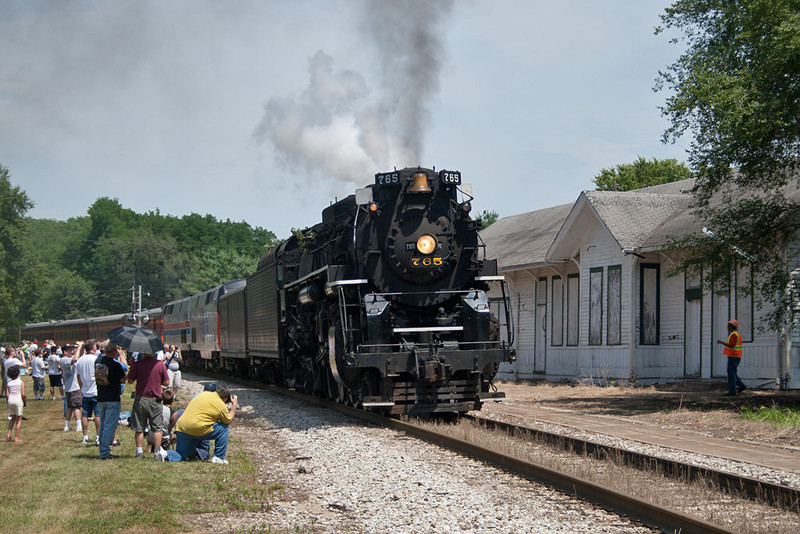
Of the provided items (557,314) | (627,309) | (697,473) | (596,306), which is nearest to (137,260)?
(557,314)

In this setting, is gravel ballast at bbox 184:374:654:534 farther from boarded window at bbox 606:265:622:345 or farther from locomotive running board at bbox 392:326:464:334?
boarded window at bbox 606:265:622:345

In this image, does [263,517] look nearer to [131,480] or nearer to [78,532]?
[78,532]

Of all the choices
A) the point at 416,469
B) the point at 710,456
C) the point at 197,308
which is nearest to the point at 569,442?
the point at 710,456

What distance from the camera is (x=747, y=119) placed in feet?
52.0

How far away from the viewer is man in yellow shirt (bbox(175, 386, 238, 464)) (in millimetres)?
11055

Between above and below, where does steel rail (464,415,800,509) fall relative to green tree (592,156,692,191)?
below

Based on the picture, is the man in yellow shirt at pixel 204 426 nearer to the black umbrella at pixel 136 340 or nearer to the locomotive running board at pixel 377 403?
the black umbrella at pixel 136 340

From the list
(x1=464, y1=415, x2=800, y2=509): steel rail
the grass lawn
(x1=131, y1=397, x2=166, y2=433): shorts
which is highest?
(x1=131, y1=397, x2=166, y2=433): shorts

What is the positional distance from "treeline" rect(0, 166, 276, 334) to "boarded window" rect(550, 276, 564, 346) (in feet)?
184

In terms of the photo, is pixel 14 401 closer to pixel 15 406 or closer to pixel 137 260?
pixel 15 406

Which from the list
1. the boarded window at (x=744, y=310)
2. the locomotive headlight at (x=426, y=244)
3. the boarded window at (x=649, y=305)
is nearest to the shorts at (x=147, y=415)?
the locomotive headlight at (x=426, y=244)

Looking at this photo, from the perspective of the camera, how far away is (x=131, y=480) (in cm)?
957

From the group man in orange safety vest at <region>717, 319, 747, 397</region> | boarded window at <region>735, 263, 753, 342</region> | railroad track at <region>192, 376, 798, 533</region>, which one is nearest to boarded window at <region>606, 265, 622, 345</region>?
boarded window at <region>735, 263, 753, 342</region>

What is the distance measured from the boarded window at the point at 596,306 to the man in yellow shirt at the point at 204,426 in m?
16.2
